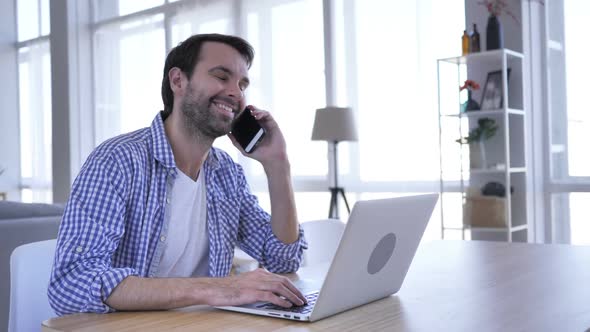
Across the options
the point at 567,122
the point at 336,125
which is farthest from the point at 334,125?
the point at 567,122

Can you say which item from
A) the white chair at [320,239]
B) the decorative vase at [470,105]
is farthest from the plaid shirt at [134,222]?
the decorative vase at [470,105]

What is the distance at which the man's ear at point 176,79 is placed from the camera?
1819mm

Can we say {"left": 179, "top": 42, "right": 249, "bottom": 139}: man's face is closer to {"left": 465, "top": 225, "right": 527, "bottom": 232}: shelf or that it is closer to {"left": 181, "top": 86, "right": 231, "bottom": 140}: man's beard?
{"left": 181, "top": 86, "right": 231, "bottom": 140}: man's beard

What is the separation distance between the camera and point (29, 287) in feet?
4.91

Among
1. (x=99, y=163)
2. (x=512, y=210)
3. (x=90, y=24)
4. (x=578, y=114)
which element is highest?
(x=90, y=24)

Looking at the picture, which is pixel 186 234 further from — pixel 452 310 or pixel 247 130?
pixel 452 310

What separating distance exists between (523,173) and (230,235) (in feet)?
10.4

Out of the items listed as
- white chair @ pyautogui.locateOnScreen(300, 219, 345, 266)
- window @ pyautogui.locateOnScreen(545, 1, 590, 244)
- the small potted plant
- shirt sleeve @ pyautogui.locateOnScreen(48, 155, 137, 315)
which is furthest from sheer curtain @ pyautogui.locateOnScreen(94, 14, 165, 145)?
shirt sleeve @ pyautogui.locateOnScreen(48, 155, 137, 315)

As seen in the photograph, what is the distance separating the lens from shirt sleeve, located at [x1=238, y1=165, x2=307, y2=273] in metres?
1.72

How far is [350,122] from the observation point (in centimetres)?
480

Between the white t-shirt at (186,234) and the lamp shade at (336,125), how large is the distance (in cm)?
307

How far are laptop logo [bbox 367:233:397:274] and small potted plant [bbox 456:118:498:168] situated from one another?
3.16 m

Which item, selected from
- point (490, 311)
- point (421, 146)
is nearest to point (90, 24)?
point (421, 146)

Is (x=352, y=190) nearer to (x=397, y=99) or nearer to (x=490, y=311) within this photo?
(x=397, y=99)
